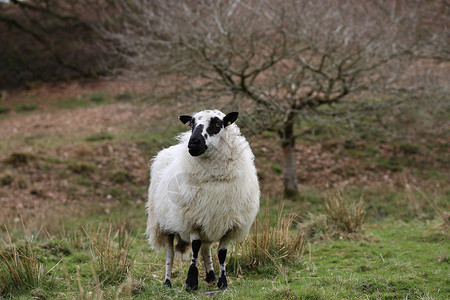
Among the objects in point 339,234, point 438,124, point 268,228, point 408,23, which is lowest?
point 339,234

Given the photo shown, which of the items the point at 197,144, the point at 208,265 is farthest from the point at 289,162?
the point at 197,144

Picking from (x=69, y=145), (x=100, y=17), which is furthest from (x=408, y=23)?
(x=100, y=17)

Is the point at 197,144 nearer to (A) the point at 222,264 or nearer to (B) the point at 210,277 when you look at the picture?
(A) the point at 222,264

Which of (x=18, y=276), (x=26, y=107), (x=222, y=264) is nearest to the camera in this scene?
(x=18, y=276)

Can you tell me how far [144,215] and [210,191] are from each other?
14.2ft

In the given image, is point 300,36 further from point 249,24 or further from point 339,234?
point 339,234

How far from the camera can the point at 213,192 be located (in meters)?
5.14

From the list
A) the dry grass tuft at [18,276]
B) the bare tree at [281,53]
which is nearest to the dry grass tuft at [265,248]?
the dry grass tuft at [18,276]

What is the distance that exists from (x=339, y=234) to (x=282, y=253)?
2195 mm

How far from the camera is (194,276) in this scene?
5242 mm

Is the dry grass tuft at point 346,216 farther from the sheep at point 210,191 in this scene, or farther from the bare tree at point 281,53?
the bare tree at point 281,53

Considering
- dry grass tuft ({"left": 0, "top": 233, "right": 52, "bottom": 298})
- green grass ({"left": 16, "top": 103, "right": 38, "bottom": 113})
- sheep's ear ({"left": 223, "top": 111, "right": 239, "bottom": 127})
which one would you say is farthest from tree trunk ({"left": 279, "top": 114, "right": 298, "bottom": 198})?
green grass ({"left": 16, "top": 103, "right": 38, "bottom": 113})

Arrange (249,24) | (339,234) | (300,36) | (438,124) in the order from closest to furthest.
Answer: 1. (339,234)
2. (300,36)
3. (249,24)
4. (438,124)

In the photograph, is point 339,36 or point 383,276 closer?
point 383,276
